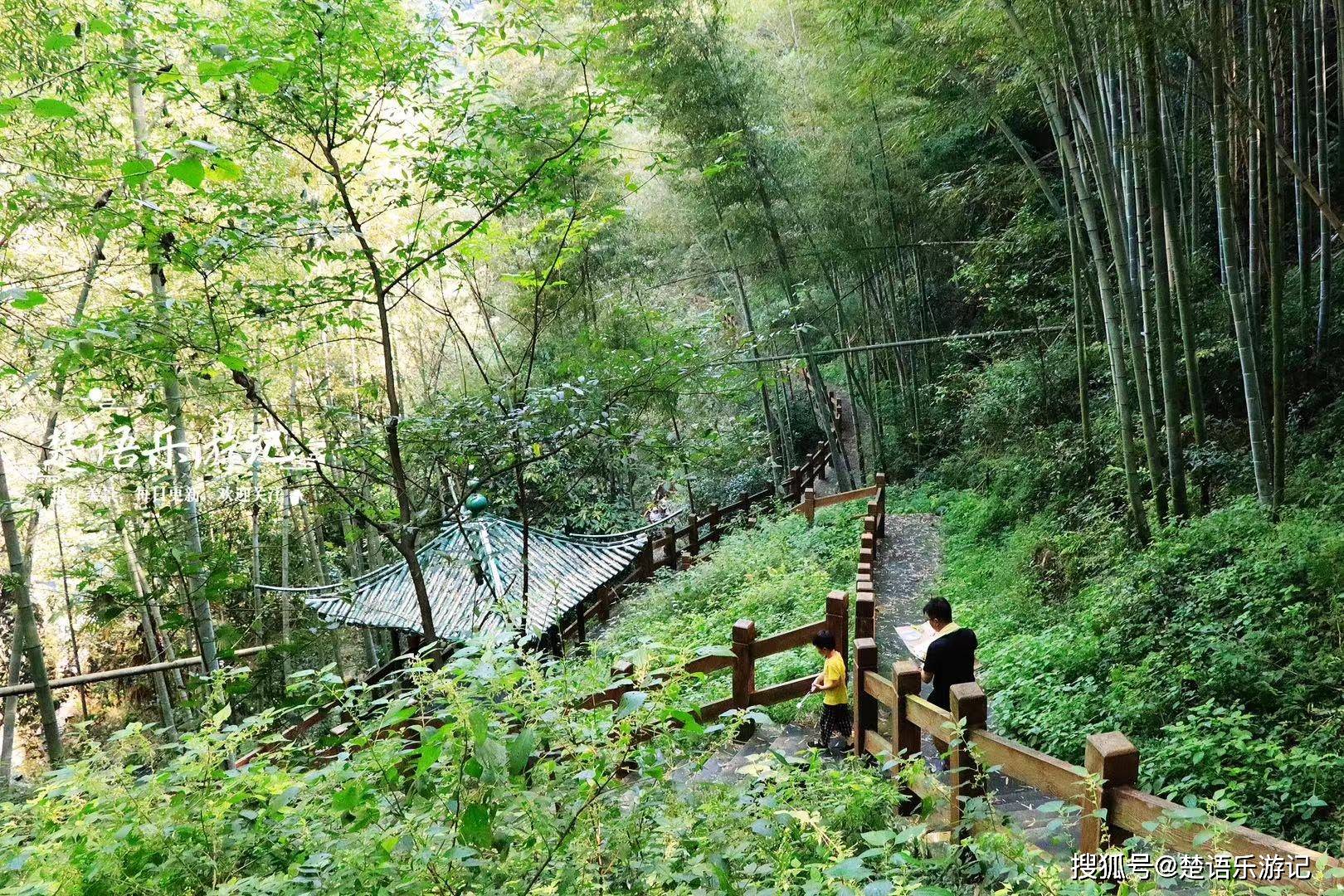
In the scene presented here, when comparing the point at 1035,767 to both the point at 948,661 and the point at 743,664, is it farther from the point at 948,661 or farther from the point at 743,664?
the point at 743,664

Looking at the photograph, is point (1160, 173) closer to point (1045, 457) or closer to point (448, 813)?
point (1045, 457)

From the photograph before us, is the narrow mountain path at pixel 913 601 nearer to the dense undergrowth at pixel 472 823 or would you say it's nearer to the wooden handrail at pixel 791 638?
the wooden handrail at pixel 791 638

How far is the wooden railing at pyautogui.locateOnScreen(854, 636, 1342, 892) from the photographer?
64.5 inches

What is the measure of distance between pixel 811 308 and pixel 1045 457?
6.43 metres

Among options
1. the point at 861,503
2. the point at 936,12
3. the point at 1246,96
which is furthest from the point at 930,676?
the point at 861,503

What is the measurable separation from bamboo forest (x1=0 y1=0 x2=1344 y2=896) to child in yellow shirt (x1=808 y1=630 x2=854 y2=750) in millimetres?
28

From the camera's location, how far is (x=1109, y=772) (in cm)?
194

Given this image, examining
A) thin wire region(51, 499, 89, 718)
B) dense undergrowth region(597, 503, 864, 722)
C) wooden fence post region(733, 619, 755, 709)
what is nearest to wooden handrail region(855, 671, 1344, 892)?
wooden fence post region(733, 619, 755, 709)

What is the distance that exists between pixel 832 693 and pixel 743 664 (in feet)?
1.53

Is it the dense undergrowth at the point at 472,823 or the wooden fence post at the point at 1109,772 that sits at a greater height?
the dense undergrowth at the point at 472,823

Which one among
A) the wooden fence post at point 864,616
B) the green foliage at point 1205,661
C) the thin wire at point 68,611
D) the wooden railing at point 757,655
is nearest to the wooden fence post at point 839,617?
the wooden railing at point 757,655

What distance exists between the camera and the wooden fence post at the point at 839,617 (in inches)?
159

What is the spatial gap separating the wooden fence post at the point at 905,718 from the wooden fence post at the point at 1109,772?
898 millimetres

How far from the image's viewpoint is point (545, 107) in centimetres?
353
